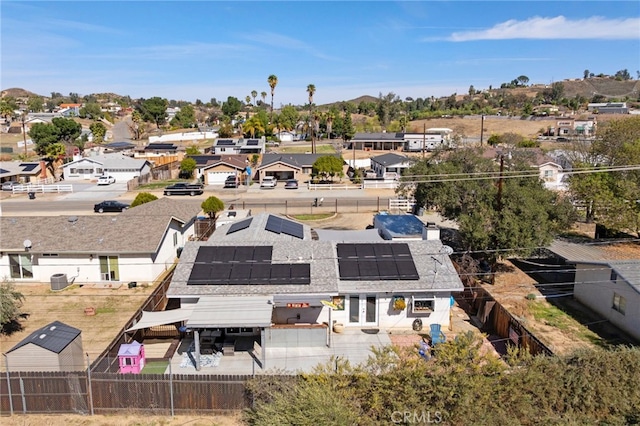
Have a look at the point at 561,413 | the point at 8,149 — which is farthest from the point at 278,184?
the point at 8,149

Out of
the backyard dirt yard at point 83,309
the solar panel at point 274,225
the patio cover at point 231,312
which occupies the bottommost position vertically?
the backyard dirt yard at point 83,309

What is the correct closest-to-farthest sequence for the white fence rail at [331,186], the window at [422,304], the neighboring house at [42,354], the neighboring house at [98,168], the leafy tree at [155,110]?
1. the neighboring house at [42,354]
2. the window at [422,304]
3. the white fence rail at [331,186]
4. the neighboring house at [98,168]
5. the leafy tree at [155,110]

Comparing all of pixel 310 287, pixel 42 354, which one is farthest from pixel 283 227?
pixel 42 354

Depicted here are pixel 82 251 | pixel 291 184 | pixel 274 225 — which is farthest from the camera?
pixel 291 184

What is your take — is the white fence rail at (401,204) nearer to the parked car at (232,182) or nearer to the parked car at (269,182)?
the parked car at (269,182)

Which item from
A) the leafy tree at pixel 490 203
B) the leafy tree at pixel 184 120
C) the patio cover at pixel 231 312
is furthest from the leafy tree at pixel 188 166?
the leafy tree at pixel 184 120

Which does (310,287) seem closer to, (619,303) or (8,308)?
(8,308)

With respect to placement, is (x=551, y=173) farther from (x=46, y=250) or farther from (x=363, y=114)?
(x=363, y=114)

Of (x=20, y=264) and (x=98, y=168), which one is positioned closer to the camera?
(x=20, y=264)
